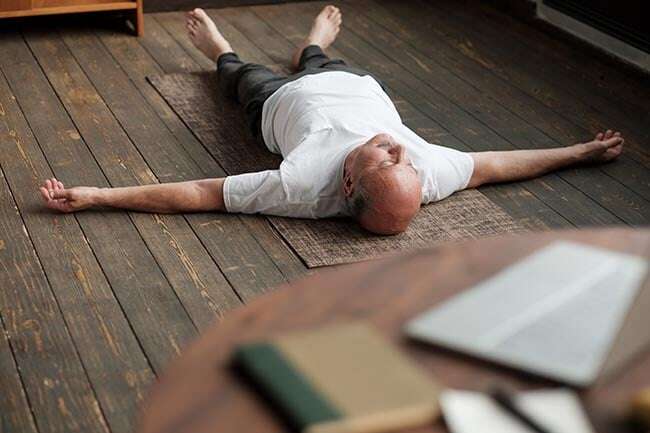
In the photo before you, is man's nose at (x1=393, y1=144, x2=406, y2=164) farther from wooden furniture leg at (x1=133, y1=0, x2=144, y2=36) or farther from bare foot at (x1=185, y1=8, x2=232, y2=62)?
wooden furniture leg at (x1=133, y1=0, x2=144, y2=36)

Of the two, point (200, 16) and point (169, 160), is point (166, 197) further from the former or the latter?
point (200, 16)

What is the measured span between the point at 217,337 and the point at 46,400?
105 cm

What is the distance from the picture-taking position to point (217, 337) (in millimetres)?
1204

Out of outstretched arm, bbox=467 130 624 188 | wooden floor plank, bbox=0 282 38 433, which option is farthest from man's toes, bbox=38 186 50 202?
outstretched arm, bbox=467 130 624 188

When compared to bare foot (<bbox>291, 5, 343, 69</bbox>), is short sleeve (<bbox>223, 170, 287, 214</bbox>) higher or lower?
higher

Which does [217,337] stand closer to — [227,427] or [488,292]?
[227,427]

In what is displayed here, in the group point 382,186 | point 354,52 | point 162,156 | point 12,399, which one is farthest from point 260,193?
point 354,52

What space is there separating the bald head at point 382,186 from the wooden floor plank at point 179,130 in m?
0.22

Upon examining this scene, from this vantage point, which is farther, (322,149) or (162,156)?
A: (162,156)

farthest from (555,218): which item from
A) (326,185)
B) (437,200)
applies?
(326,185)

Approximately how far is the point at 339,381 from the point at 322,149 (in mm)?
1875

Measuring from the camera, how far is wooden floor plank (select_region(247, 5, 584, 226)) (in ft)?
10.1

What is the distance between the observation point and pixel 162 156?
3.28 metres

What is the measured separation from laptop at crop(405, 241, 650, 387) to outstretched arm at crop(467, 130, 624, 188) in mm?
1771
